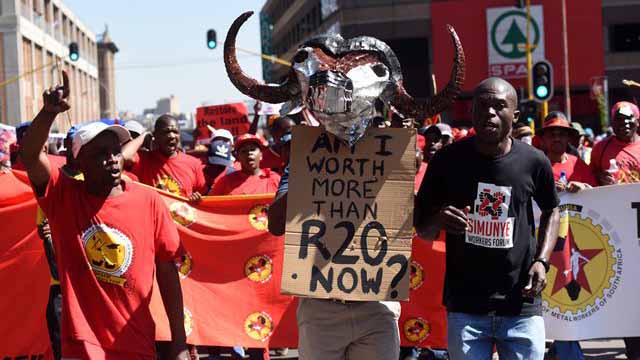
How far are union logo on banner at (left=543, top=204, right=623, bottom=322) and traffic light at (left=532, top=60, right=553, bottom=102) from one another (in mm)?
10928

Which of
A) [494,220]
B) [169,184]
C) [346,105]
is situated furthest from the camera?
[169,184]

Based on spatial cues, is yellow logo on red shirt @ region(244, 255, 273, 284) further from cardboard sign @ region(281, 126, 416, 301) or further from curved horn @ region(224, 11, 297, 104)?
cardboard sign @ region(281, 126, 416, 301)

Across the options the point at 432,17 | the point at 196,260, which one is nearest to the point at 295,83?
the point at 196,260

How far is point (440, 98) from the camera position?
431cm

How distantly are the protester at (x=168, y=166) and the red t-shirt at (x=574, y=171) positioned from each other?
3089mm

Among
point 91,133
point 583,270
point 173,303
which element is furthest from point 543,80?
point 91,133

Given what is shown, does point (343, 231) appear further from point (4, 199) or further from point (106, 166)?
point (4, 199)

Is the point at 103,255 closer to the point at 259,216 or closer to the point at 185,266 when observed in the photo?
the point at 185,266

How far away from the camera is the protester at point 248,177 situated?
8.01 m

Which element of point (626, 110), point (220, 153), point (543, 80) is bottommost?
point (220, 153)

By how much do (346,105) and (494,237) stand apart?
3.09ft

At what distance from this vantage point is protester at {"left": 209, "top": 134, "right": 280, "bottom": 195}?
8.01m

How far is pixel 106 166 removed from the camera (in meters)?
4.21

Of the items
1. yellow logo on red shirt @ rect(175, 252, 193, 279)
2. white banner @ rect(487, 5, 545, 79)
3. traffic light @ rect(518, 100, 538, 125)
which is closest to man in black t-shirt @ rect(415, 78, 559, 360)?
yellow logo on red shirt @ rect(175, 252, 193, 279)
